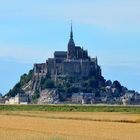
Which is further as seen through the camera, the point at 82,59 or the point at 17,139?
the point at 82,59

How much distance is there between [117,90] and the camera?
613 ft

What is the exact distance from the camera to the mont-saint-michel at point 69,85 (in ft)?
584

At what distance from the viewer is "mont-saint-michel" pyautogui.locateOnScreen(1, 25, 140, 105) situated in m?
178

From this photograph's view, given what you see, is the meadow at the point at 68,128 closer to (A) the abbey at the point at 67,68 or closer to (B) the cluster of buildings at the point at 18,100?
(B) the cluster of buildings at the point at 18,100

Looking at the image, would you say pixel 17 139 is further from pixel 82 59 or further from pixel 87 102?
pixel 82 59

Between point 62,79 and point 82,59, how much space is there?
9682 millimetres

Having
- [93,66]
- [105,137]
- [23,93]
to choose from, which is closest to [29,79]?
[23,93]

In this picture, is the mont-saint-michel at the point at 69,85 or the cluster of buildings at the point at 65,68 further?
the cluster of buildings at the point at 65,68

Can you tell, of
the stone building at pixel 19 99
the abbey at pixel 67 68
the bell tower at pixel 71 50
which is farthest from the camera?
the bell tower at pixel 71 50

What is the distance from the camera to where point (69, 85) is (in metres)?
180

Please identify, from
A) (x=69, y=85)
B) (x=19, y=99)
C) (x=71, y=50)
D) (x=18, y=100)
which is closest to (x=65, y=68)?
(x=69, y=85)

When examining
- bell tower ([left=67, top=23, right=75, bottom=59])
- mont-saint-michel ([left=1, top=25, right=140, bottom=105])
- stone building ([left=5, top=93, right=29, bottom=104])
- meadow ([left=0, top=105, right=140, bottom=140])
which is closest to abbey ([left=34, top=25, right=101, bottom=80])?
mont-saint-michel ([left=1, top=25, right=140, bottom=105])

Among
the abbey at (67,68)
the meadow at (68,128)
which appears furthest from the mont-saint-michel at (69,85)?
the meadow at (68,128)

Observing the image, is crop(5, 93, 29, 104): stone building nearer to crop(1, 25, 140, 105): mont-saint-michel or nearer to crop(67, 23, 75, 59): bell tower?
crop(1, 25, 140, 105): mont-saint-michel
